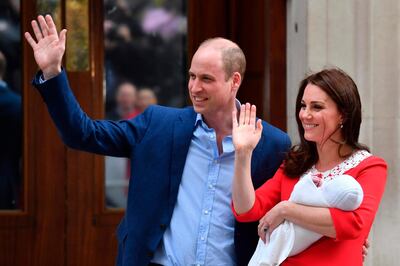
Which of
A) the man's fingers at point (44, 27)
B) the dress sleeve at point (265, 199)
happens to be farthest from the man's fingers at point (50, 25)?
the dress sleeve at point (265, 199)

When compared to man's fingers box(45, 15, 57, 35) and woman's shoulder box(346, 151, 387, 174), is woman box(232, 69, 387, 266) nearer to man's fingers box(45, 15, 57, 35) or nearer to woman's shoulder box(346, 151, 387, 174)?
woman's shoulder box(346, 151, 387, 174)

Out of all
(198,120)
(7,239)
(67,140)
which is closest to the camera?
(67,140)

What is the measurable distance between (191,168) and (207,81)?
0.39 metres

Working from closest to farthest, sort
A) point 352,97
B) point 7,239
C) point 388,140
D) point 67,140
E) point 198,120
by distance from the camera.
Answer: point 352,97 < point 67,140 < point 198,120 < point 388,140 < point 7,239

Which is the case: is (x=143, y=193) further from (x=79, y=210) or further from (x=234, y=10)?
(x=234, y=10)

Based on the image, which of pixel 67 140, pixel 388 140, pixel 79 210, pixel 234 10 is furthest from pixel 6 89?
pixel 388 140

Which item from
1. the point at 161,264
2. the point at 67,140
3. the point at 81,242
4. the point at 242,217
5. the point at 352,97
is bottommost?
the point at 81,242

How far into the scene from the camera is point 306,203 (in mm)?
2635

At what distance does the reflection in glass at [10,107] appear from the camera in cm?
495

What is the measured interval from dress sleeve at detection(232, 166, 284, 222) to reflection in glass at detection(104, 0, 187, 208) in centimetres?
235

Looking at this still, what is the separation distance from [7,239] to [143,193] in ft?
7.17

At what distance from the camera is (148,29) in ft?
16.9

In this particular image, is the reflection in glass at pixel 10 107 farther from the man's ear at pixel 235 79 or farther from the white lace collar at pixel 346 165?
the white lace collar at pixel 346 165

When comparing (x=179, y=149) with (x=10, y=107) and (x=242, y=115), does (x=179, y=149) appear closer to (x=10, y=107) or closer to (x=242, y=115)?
(x=242, y=115)
